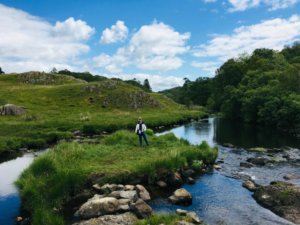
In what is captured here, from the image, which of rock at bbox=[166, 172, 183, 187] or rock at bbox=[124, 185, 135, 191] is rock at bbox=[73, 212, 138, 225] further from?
rock at bbox=[166, 172, 183, 187]

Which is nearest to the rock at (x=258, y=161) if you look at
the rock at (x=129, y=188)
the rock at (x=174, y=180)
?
the rock at (x=174, y=180)

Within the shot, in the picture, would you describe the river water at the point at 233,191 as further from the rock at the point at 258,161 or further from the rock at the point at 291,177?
the rock at the point at 258,161

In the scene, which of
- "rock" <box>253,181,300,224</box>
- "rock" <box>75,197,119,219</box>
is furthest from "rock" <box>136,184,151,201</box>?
"rock" <box>253,181,300,224</box>

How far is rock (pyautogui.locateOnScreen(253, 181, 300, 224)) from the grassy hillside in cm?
3530

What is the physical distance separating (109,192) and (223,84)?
135812 millimetres

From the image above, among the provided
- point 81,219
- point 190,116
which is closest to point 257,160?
point 81,219

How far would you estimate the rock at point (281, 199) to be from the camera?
23.8 m

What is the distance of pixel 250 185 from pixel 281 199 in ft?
14.6

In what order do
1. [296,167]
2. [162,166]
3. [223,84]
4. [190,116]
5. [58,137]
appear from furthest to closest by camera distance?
[223,84] → [190,116] → [58,137] → [296,167] → [162,166]

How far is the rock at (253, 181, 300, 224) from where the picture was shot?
937 inches

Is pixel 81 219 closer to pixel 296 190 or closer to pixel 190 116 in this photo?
pixel 296 190

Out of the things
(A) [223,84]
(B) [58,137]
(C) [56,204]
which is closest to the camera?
(C) [56,204]

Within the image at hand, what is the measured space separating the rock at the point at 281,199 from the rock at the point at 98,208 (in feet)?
37.9

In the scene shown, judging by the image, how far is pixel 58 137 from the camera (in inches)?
2174
